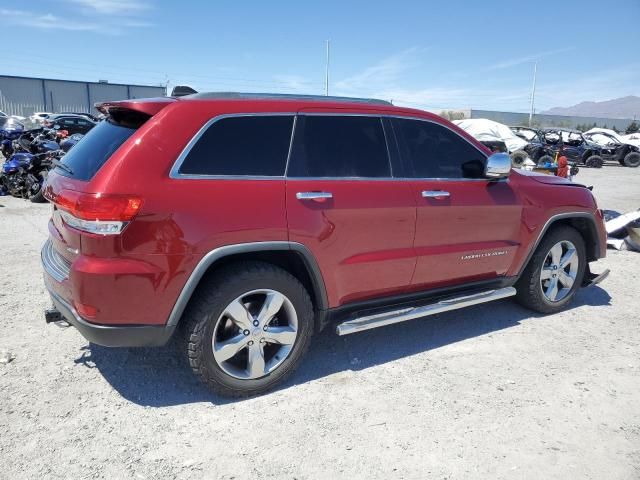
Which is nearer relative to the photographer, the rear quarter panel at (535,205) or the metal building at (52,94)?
the rear quarter panel at (535,205)

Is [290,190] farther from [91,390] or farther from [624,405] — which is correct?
[624,405]

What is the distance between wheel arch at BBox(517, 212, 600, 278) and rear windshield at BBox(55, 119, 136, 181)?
3.42m

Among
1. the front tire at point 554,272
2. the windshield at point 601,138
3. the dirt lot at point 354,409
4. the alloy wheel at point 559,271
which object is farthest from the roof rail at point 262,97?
the windshield at point 601,138

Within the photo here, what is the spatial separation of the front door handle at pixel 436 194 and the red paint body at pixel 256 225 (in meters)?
0.05

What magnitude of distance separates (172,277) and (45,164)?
876cm

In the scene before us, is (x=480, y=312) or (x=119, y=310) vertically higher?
(x=119, y=310)

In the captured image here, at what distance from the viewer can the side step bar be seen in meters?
3.32

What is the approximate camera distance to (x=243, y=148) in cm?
295

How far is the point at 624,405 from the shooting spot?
10.3 ft

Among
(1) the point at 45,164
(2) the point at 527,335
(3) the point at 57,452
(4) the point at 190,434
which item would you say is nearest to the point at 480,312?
(2) the point at 527,335

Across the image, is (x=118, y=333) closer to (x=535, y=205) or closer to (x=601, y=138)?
(x=535, y=205)

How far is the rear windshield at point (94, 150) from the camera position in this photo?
9.15 feet

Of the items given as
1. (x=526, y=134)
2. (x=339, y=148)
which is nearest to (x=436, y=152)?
(x=339, y=148)

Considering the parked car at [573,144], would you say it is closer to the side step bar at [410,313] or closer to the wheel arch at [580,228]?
the wheel arch at [580,228]
